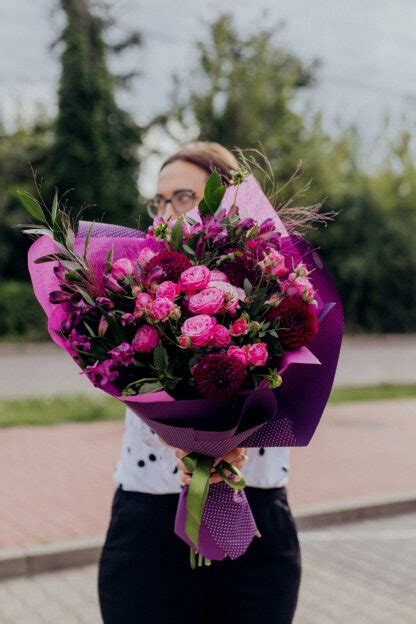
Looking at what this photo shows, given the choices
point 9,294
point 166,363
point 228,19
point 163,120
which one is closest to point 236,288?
point 166,363

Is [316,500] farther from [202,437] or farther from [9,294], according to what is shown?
[9,294]

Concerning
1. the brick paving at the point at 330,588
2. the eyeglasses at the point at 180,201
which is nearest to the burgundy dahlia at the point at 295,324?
the eyeglasses at the point at 180,201

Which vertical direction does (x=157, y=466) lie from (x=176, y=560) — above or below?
above

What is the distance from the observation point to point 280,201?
2.03 meters

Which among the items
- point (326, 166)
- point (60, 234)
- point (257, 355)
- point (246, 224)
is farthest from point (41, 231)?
point (326, 166)

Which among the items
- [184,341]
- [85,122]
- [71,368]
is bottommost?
[71,368]

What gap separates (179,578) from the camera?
2012mm

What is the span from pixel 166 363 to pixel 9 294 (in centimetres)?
1859

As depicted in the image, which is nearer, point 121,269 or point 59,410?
point 121,269

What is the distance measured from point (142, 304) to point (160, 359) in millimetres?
131

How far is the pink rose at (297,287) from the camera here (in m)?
1.75

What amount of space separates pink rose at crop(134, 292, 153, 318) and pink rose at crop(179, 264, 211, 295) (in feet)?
0.28

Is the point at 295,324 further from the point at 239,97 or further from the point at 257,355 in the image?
the point at 239,97

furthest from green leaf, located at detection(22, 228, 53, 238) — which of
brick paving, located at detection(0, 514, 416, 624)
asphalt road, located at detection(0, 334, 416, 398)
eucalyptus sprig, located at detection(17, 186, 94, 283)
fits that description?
asphalt road, located at detection(0, 334, 416, 398)
